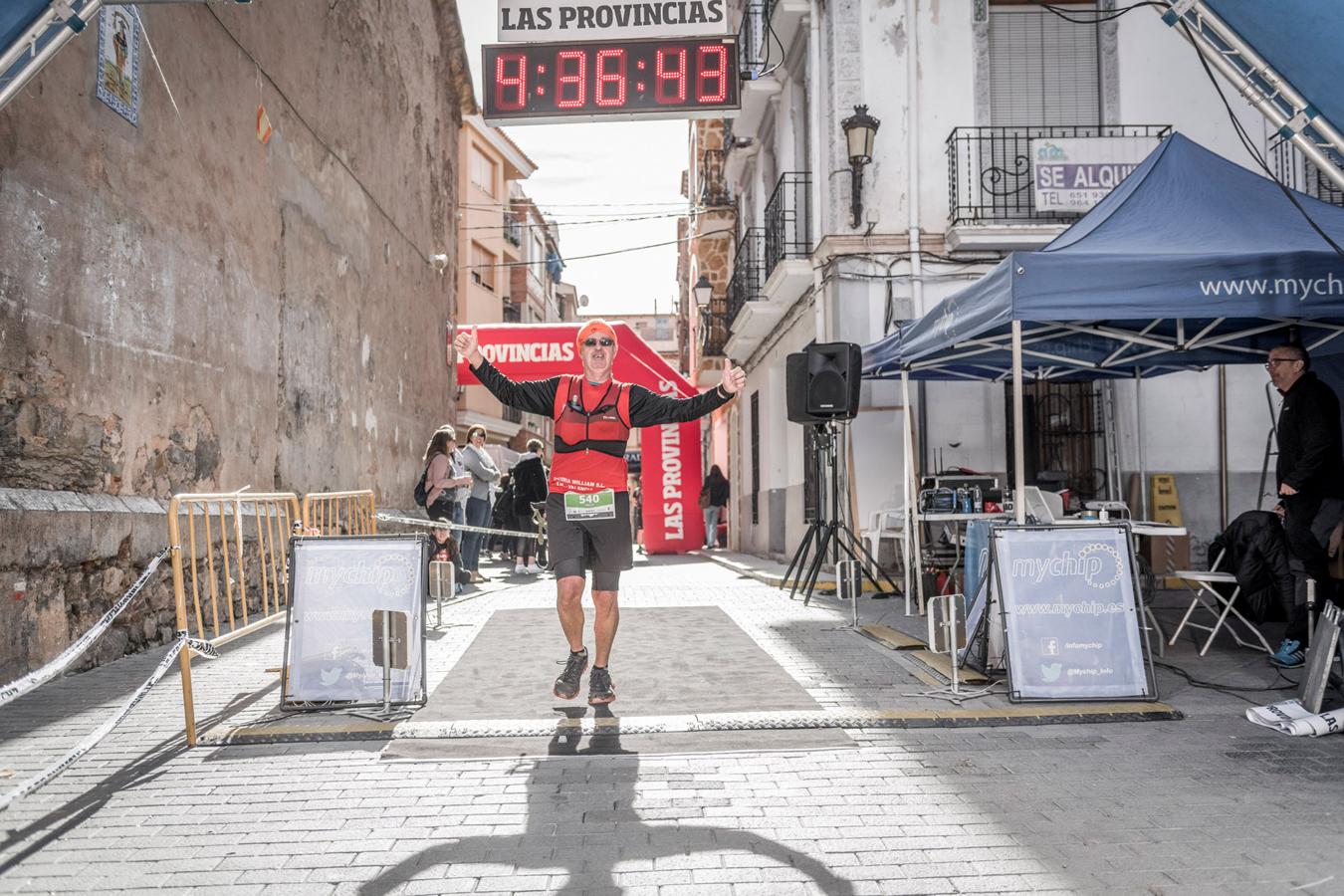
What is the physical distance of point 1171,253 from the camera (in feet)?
21.9

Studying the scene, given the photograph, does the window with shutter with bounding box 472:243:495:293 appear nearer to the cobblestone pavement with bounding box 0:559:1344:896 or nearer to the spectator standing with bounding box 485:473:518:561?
the spectator standing with bounding box 485:473:518:561

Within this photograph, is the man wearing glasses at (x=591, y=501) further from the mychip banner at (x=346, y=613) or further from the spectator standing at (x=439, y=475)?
the spectator standing at (x=439, y=475)

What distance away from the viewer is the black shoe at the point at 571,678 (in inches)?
221

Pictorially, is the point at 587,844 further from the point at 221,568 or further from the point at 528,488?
the point at 528,488

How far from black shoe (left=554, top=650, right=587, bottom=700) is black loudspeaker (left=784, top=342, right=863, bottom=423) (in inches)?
176

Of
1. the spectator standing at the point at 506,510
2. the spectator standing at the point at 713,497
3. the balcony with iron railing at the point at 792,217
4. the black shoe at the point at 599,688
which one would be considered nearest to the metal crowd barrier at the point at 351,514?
the black shoe at the point at 599,688

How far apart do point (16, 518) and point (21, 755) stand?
6.26 feet

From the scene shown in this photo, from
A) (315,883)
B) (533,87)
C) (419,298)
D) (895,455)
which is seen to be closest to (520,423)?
(419,298)

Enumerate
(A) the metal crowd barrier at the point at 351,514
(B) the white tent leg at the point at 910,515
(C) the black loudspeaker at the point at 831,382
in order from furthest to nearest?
(C) the black loudspeaker at the point at 831,382, (B) the white tent leg at the point at 910,515, (A) the metal crowd barrier at the point at 351,514

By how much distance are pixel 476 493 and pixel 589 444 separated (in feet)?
28.4

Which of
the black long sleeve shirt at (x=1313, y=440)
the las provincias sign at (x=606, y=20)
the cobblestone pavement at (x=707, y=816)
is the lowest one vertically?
the cobblestone pavement at (x=707, y=816)

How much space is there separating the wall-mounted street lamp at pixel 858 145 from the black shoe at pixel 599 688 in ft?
30.4

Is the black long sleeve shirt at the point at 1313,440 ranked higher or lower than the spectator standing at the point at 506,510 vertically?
higher

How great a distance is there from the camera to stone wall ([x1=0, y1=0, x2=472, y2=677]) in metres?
6.58
